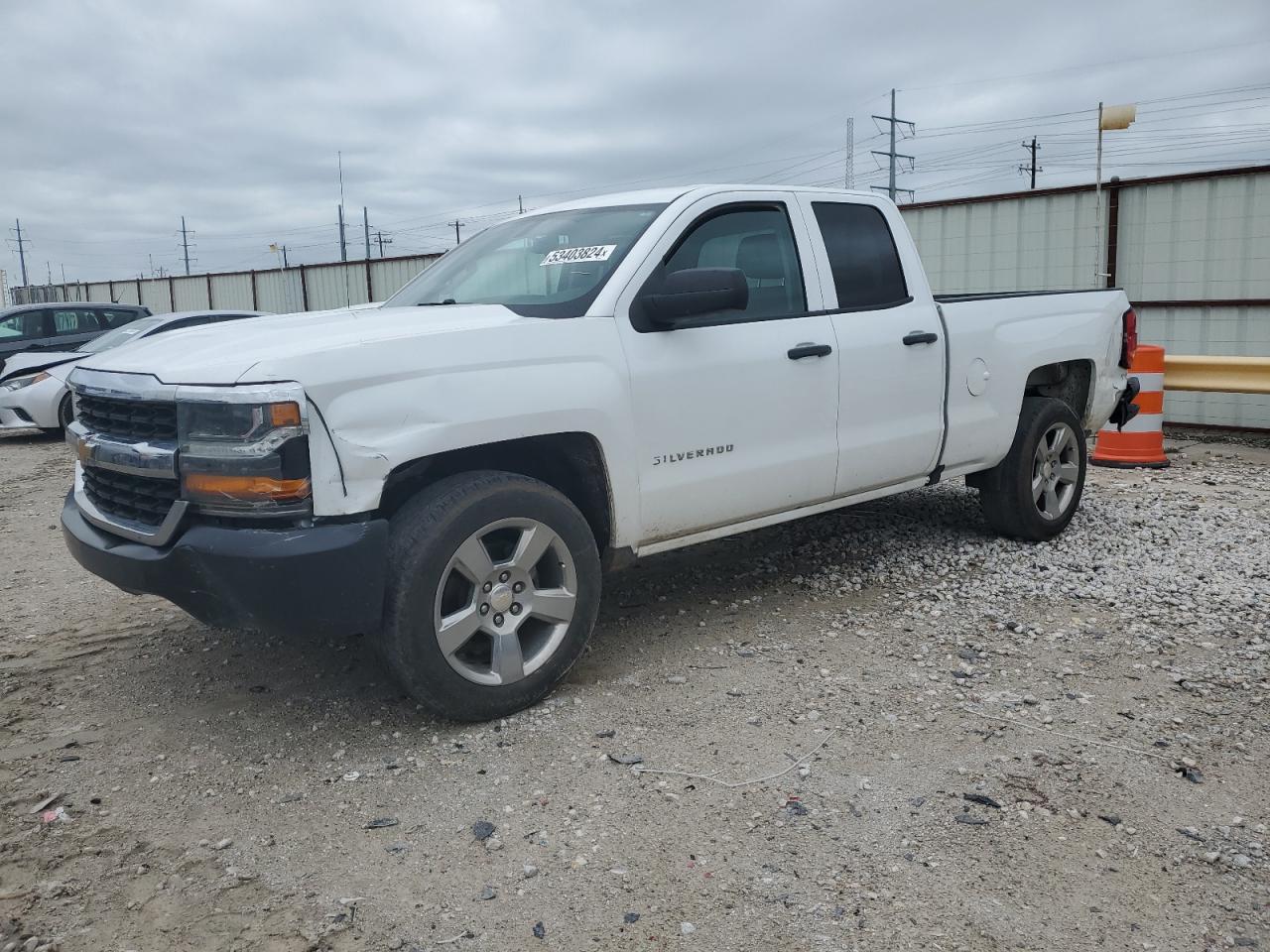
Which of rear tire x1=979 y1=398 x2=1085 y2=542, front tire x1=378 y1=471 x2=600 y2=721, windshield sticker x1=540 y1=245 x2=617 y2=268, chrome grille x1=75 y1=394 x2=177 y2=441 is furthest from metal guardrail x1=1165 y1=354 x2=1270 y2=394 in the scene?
chrome grille x1=75 y1=394 x2=177 y2=441

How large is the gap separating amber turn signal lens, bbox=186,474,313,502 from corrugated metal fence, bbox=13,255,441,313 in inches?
595

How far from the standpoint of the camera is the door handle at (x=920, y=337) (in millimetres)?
4898

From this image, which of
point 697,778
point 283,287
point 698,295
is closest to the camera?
point 697,778

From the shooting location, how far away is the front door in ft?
13.0

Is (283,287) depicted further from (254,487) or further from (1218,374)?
(254,487)

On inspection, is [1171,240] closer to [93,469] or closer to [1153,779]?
[1153,779]

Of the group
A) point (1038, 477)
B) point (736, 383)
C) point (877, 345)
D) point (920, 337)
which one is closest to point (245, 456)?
point (736, 383)

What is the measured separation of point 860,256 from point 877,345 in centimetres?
49

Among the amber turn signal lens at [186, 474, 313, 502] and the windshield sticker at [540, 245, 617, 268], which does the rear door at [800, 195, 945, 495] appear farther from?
the amber turn signal lens at [186, 474, 313, 502]

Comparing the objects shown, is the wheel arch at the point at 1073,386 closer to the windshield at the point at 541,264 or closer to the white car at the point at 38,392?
the windshield at the point at 541,264

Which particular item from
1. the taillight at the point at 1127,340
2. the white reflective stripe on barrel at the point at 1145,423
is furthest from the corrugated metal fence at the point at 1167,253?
the taillight at the point at 1127,340

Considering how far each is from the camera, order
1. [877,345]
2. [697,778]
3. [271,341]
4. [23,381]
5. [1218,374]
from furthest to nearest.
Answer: [23,381] < [1218,374] < [877,345] < [271,341] < [697,778]

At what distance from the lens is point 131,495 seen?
3.54m

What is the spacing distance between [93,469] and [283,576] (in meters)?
1.13
